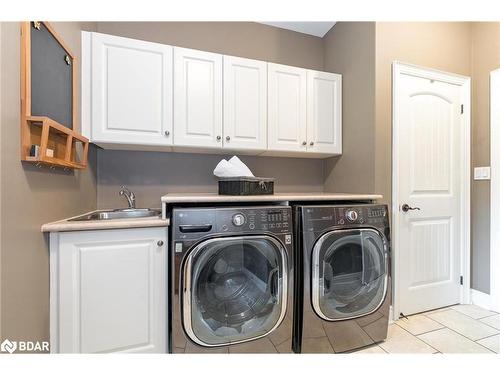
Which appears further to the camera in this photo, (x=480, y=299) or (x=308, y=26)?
(x=308, y=26)

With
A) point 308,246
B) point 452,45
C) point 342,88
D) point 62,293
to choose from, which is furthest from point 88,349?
point 452,45

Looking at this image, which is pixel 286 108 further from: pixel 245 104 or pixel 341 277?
pixel 341 277

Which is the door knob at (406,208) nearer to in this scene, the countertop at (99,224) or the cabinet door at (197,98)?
the cabinet door at (197,98)

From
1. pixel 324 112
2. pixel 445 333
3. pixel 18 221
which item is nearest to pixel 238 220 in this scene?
pixel 18 221

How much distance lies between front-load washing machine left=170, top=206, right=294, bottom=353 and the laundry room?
0.01 m

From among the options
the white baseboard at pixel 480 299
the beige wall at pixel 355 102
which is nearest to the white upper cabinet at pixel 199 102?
the beige wall at pixel 355 102

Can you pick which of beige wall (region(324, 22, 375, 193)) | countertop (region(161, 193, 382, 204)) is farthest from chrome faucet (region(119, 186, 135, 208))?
beige wall (region(324, 22, 375, 193))

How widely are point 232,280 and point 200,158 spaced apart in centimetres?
119

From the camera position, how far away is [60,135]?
4.20 feet

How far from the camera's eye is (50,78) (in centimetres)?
122

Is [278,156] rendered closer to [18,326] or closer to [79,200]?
[79,200]

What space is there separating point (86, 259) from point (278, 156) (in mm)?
1781

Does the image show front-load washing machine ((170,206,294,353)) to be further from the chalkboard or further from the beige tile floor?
the chalkboard
